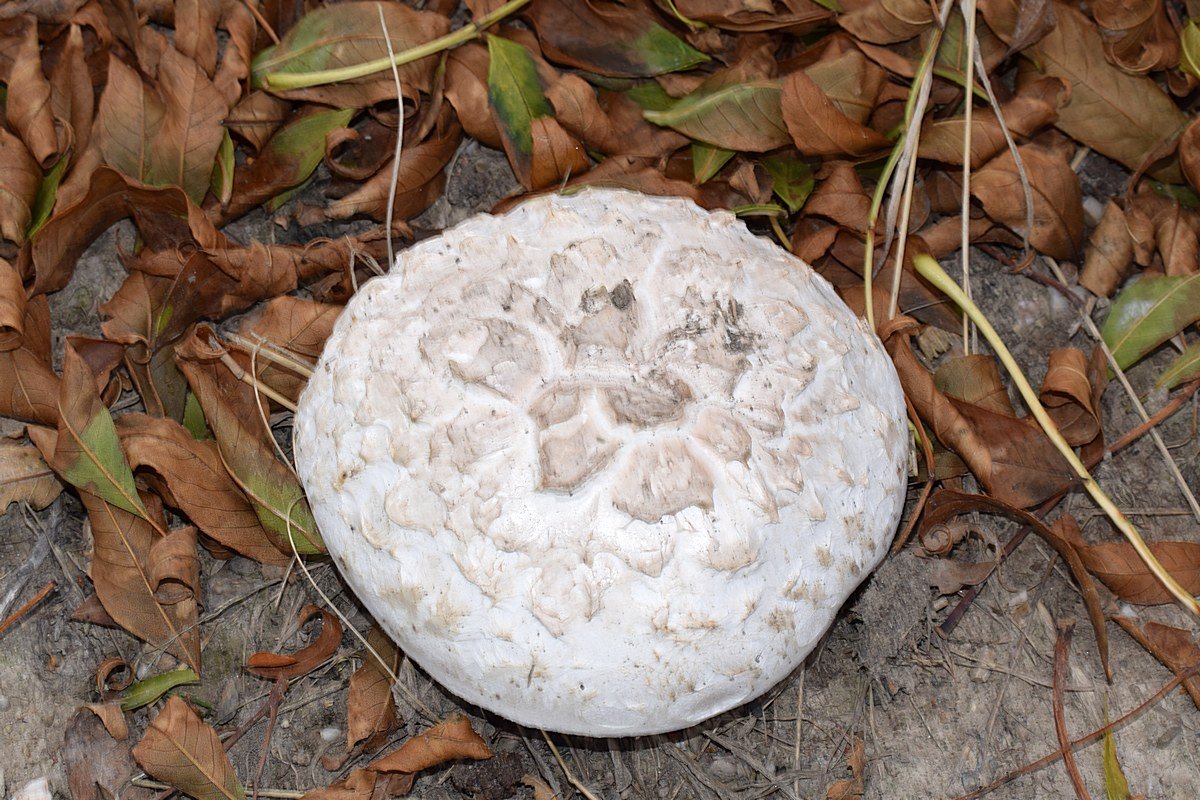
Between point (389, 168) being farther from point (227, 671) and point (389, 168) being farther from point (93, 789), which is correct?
point (93, 789)

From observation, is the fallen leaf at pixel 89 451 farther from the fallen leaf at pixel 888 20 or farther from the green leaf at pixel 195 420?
the fallen leaf at pixel 888 20

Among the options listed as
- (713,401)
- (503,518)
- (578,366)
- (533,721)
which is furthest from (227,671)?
(713,401)

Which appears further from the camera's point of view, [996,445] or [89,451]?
[996,445]

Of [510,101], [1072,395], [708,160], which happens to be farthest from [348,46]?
[1072,395]

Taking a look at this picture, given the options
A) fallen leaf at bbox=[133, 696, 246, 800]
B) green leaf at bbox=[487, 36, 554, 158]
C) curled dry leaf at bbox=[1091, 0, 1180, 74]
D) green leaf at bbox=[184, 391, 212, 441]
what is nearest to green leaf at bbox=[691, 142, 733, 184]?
green leaf at bbox=[487, 36, 554, 158]

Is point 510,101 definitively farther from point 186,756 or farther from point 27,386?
point 186,756

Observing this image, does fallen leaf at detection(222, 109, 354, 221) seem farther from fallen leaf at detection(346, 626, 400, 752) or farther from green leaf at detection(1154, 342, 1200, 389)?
green leaf at detection(1154, 342, 1200, 389)
